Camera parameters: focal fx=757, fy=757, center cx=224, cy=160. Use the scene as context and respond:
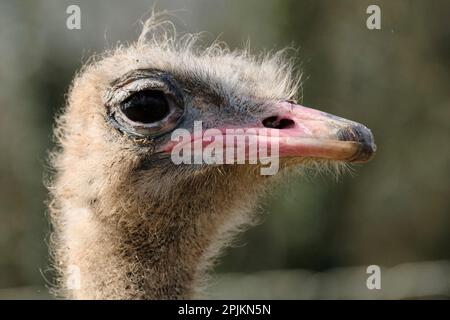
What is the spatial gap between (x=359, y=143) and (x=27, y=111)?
8.95 meters

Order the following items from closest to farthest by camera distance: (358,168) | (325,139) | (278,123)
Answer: (325,139) → (278,123) → (358,168)

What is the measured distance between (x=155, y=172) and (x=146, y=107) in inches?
10.9

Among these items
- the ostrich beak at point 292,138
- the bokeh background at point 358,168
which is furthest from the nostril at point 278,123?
the bokeh background at point 358,168

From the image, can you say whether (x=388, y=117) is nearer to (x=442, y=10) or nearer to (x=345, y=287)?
(x=442, y=10)

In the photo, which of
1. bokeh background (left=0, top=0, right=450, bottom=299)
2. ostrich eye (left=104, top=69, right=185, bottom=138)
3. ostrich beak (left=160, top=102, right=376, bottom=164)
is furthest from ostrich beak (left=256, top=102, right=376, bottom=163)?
bokeh background (left=0, top=0, right=450, bottom=299)

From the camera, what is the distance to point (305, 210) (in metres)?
10.1

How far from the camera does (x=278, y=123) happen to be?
9.89 feet

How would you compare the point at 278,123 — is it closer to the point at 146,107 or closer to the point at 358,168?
the point at 146,107

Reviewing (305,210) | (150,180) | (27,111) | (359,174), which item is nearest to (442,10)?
(359,174)

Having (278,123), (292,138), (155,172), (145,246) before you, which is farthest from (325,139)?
(145,246)

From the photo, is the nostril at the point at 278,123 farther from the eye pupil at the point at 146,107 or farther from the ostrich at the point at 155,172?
the eye pupil at the point at 146,107

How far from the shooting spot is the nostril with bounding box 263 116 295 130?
2.94 metres

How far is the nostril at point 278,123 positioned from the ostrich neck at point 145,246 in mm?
443

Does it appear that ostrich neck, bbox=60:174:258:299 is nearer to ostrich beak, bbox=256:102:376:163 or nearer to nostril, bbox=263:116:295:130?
nostril, bbox=263:116:295:130
